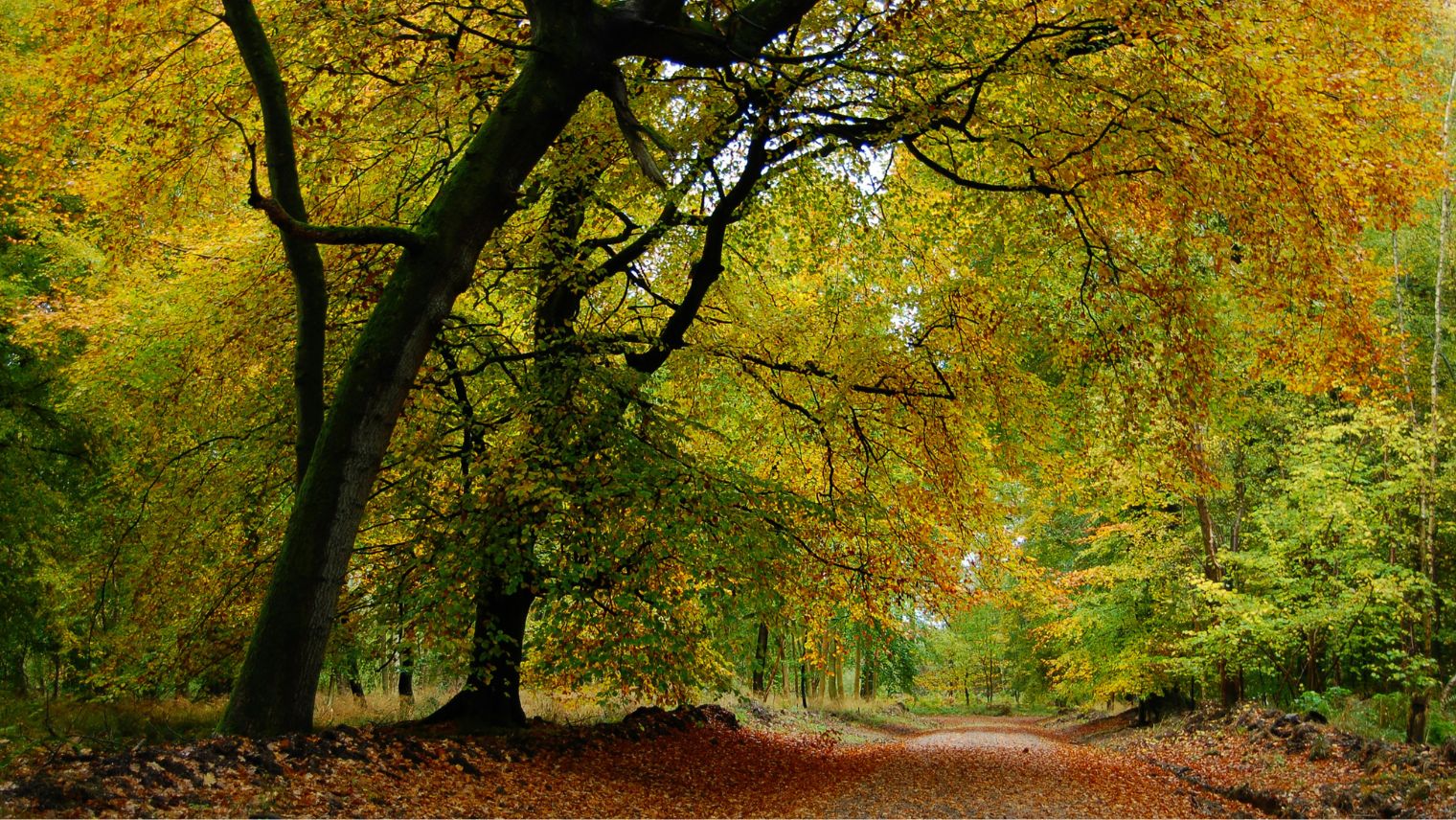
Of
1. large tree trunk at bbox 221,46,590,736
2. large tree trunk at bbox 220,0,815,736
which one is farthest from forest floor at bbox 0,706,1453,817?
large tree trunk at bbox 220,0,815,736

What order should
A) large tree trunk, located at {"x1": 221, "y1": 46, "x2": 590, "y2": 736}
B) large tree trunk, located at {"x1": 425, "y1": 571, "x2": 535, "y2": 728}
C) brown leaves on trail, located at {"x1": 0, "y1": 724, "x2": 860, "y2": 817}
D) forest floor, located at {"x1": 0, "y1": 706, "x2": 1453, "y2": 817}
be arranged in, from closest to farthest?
brown leaves on trail, located at {"x1": 0, "y1": 724, "x2": 860, "y2": 817} < forest floor, located at {"x1": 0, "y1": 706, "x2": 1453, "y2": 817} < large tree trunk, located at {"x1": 221, "y1": 46, "x2": 590, "y2": 736} < large tree trunk, located at {"x1": 425, "y1": 571, "x2": 535, "y2": 728}

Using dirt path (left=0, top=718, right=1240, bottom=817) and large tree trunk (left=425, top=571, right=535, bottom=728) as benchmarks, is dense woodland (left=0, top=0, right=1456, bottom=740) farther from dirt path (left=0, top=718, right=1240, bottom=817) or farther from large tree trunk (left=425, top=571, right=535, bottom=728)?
dirt path (left=0, top=718, right=1240, bottom=817)

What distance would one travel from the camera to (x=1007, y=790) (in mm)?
9117

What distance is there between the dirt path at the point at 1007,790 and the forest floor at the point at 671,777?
37 millimetres

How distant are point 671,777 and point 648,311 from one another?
5.94 m

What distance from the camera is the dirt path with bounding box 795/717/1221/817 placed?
7832 mm

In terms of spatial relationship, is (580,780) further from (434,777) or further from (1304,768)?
(1304,768)

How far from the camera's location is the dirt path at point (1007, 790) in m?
7.83

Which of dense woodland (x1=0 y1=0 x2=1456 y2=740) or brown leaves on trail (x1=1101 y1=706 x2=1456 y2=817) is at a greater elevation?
dense woodland (x1=0 y1=0 x2=1456 y2=740)

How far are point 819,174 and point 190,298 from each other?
7680 millimetres

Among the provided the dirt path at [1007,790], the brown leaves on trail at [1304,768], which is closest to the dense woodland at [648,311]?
the brown leaves on trail at [1304,768]

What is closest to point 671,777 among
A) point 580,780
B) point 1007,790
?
point 580,780

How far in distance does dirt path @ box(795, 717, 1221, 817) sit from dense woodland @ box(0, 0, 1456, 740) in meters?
1.66

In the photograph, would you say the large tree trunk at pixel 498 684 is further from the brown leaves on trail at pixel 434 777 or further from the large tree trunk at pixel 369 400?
the large tree trunk at pixel 369 400
